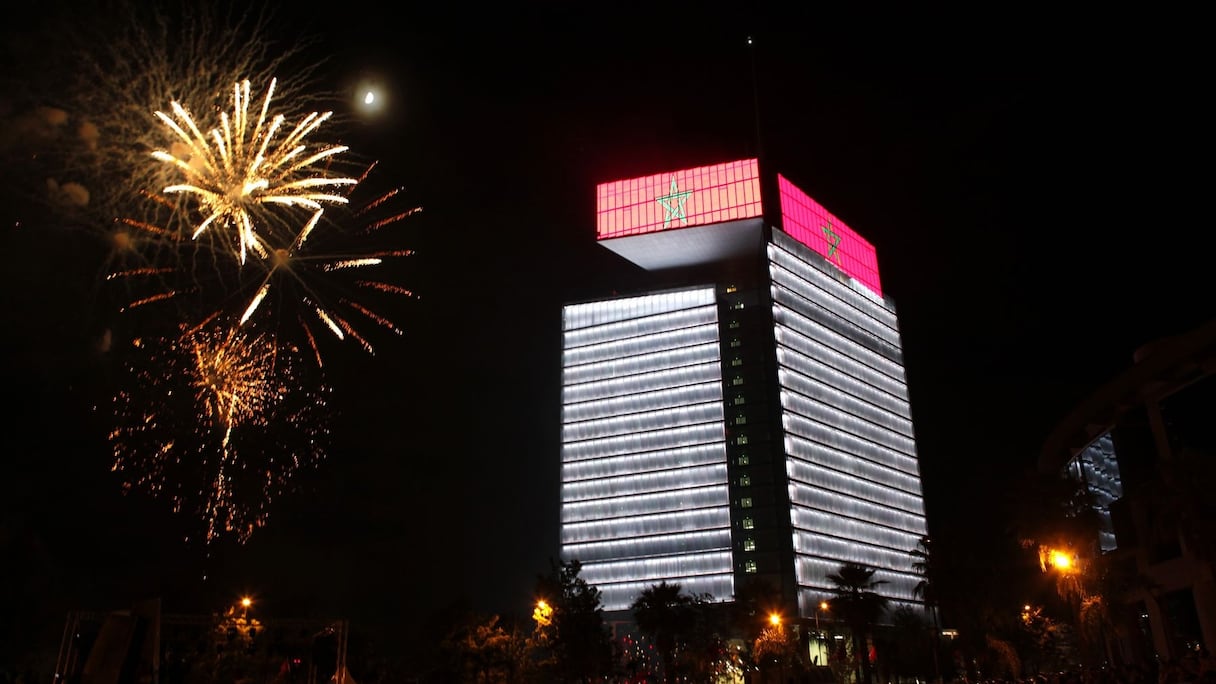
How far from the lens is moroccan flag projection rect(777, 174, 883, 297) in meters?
148

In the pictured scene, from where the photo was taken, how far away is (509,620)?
8544 cm

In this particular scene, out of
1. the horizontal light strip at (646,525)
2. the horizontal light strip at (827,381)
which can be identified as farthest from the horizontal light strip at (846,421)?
the horizontal light strip at (646,525)

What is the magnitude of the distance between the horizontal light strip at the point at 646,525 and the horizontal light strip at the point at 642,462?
22.3 ft

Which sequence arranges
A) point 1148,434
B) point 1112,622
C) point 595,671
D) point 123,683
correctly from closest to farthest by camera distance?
point 123,683
point 1112,622
point 1148,434
point 595,671

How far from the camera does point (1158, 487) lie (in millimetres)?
41781

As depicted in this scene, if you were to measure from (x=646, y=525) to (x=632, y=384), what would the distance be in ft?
72.5

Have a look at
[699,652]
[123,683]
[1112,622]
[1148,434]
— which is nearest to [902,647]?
[699,652]

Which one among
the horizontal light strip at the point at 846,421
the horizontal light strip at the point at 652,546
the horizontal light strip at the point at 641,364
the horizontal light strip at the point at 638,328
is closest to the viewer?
the horizontal light strip at the point at 652,546

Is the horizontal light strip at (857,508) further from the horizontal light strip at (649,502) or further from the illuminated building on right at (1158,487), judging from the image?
the illuminated building on right at (1158,487)

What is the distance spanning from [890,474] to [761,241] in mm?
46674

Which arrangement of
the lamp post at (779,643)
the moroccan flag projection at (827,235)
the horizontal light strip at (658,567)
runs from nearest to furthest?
the lamp post at (779,643)
the horizontal light strip at (658,567)
the moroccan flag projection at (827,235)

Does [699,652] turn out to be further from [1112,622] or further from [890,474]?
[890,474]

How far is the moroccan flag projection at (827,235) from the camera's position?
484ft

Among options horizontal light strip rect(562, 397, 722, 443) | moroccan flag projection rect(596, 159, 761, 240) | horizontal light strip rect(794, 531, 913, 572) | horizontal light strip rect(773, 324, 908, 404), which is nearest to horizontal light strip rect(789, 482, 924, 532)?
horizontal light strip rect(794, 531, 913, 572)
